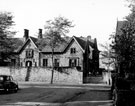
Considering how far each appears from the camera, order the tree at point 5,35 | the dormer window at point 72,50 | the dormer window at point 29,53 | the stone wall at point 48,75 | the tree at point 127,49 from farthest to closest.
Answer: the dormer window at point 29,53
the dormer window at point 72,50
the stone wall at point 48,75
the tree at point 5,35
the tree at point 127,49

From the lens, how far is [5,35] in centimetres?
4019

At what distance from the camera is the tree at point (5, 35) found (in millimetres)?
40188

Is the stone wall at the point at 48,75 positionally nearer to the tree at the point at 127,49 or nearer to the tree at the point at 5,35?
the tree at the point at 5,35

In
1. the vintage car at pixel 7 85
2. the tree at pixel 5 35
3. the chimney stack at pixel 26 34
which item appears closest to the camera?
the vintage car at pixel 7 85

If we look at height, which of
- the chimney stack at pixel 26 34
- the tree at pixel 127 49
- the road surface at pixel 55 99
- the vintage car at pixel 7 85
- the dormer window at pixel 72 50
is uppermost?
the chimney stack at pixel 26 34

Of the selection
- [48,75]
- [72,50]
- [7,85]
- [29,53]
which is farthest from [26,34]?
[7,85]

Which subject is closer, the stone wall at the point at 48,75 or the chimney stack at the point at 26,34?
A: the stone wall at the point at 48,75

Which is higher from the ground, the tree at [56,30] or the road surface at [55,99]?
the tree at [56,30]

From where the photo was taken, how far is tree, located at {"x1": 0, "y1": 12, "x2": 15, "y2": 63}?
132 feet

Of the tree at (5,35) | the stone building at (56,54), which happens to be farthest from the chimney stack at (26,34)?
the tree at (5,35)

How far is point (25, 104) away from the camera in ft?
46.4

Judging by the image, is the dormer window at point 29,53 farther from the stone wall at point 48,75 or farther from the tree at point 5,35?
the tree at point 5,35

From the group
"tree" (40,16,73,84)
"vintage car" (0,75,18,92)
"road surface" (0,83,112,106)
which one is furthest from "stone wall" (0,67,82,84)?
"vintage car" (0,75,18,92)

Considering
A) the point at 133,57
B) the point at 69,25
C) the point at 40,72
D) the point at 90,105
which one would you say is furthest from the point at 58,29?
the point at 90,105
